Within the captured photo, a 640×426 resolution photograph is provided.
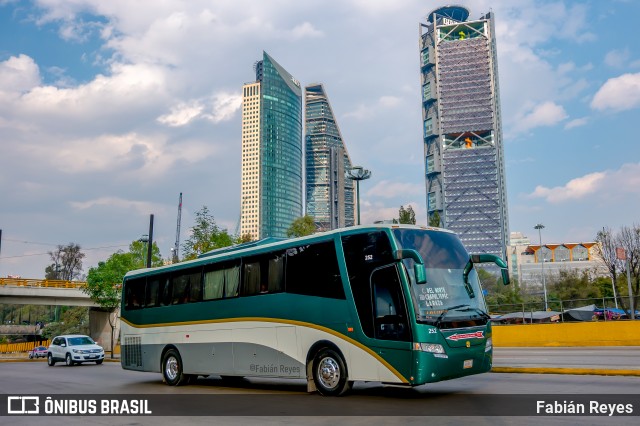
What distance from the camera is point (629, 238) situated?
5622cm

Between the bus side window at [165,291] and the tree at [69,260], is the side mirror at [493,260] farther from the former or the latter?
the tree at [69,260]

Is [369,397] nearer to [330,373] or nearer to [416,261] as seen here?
[330,373]

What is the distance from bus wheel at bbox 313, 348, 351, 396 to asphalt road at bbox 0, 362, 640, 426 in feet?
0.80

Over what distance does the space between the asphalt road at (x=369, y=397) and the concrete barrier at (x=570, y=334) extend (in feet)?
49.0

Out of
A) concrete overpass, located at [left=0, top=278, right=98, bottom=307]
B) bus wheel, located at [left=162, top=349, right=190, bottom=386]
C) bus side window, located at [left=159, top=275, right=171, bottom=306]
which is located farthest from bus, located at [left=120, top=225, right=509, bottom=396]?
concrete overpass, located at [left=0, top=278, right=98, bottom=307]

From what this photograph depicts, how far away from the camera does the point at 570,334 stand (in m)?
29.1

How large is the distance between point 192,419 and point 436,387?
595cm

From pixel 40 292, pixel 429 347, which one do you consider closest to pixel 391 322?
pixel 429 347

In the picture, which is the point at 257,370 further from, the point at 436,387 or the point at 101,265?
the point at 101,265

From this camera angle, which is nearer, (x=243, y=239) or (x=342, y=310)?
(x=342, y=310)

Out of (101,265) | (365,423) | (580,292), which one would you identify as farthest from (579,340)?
(580,292)

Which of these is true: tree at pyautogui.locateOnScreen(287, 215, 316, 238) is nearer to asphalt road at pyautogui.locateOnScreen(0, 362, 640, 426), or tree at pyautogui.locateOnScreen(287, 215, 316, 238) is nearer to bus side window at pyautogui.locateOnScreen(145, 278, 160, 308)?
bus side window at pyautogui.locateOnScreen(145, 278, 160, 308)

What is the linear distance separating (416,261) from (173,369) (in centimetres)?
933

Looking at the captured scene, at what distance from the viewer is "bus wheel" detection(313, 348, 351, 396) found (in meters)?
11.5
